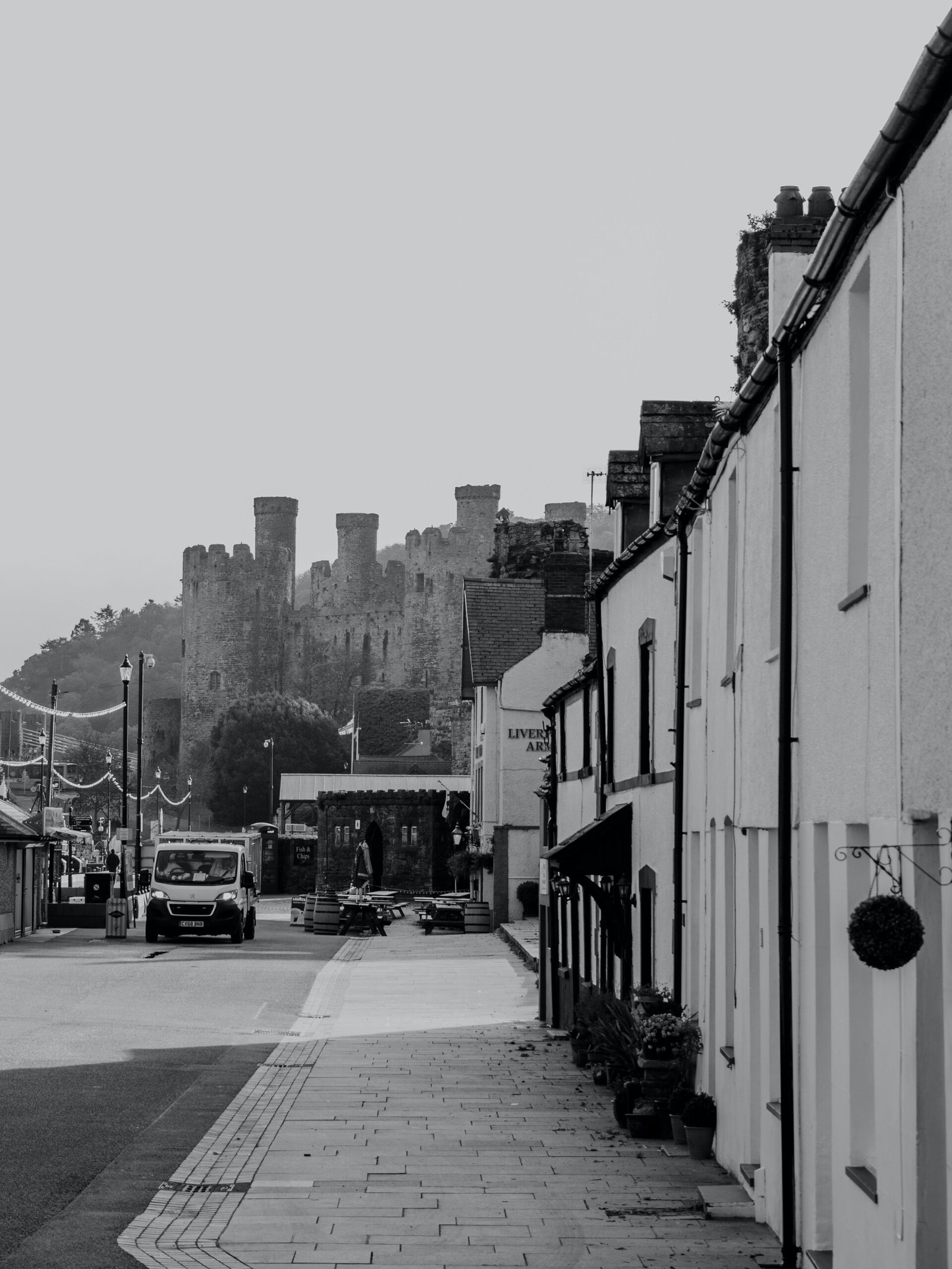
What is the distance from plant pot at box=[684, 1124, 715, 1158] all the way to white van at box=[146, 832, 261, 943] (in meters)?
23.1

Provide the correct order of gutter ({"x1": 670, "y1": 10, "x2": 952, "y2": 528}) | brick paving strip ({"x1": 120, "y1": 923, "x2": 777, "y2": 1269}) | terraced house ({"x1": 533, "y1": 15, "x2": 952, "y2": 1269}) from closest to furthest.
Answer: gutter ({"x1": 670, "y1": 10, "x2": 952, "y2": 528})
terraced house ({"x1": 533, "y1": 15, "x2": 952, "y2": 1269})
brick paving strip ({"x1": 120, "y1": 923, "x2": 777, "y2": 1269})

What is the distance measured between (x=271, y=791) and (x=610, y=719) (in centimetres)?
7386

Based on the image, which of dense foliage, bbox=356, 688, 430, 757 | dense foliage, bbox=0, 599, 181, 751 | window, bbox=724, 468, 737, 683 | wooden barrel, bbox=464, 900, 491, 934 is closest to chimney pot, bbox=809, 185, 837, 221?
window, bbox=724, 468, 737, 683

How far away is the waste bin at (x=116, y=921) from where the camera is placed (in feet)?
115

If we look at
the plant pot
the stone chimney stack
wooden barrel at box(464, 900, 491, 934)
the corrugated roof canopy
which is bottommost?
wooden barrel at box(464, 900, 491, 934)

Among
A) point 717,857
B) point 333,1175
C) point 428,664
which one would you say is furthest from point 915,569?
point 428,664

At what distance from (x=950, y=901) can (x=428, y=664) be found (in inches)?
3776

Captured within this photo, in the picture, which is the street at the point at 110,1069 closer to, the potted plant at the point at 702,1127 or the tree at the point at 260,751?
the potted plant at the point at 702,1127

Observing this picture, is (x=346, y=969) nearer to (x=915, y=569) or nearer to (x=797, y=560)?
(x=797, y=560)

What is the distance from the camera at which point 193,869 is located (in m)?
33.9

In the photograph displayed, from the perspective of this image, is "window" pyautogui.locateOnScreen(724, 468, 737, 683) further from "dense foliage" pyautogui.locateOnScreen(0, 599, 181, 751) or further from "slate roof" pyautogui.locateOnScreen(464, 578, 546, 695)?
"dense foliage" pyautogui.locateOnScreen(0, 599, 181, 751)

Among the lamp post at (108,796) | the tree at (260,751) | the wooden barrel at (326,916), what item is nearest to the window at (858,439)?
the wooden barrel at (326,916)

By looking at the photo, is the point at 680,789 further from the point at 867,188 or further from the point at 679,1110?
the point at 867,188

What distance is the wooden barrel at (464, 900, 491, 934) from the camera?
132 ft
